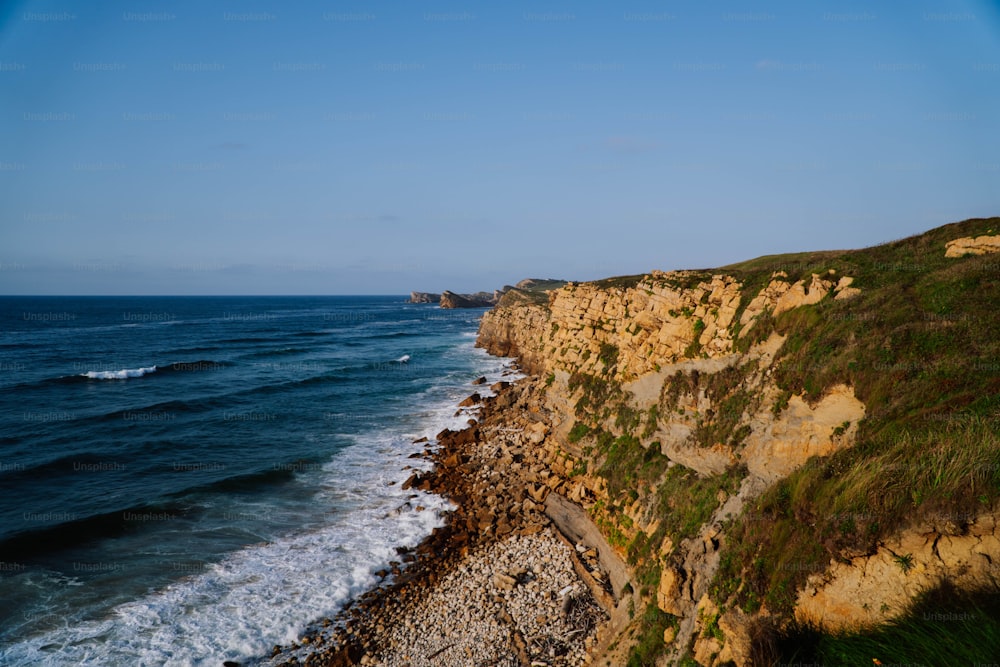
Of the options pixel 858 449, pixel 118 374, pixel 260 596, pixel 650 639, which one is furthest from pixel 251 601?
pixel 118 374

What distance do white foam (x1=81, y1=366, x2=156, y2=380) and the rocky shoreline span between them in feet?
155

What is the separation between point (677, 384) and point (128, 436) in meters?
38.3

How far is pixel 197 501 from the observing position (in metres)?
25.0

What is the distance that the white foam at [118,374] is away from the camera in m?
51.1

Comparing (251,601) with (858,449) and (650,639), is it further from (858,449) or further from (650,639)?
(858,449)

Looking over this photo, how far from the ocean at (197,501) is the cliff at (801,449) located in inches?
446

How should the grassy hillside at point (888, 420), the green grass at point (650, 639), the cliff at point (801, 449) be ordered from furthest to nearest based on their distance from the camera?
1. the green grass at point (650, 639)
2. the grassy hillside at point (888, 420)
3. the cliff at point (801, 449)

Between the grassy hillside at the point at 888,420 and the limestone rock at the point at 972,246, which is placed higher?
the limestone rock at the point at 972,246

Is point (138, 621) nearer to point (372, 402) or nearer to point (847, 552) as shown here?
point (847, 552)

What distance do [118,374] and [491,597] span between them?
184 ft

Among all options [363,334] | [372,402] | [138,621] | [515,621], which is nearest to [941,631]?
[515,621]

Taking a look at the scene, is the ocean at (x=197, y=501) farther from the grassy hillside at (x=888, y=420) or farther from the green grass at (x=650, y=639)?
the grassy hillside at (x=888, y=420)

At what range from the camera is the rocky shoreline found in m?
14.3

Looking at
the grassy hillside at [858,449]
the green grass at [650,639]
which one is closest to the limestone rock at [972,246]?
the grassy hillside at [858,449]
